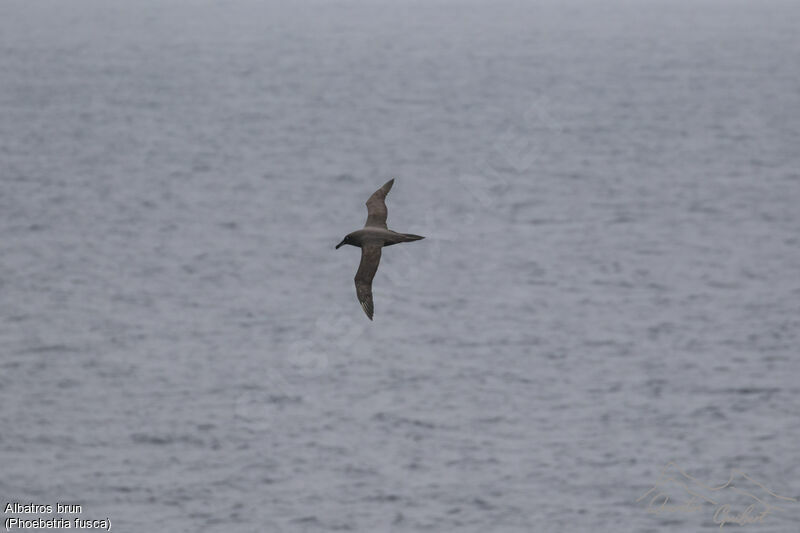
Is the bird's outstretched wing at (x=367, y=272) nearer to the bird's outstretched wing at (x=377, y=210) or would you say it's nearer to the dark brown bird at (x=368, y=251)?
the dark brown bird at (x=368, y=251)

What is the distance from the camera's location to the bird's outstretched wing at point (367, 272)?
23172 mm

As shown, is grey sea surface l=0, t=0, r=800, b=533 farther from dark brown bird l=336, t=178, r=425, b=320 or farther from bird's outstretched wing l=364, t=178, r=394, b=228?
dark brown bird l=336, t=178, r=425, b=320

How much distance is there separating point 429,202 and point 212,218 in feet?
90.9

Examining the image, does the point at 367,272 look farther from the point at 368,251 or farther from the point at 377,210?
the point at 377,210

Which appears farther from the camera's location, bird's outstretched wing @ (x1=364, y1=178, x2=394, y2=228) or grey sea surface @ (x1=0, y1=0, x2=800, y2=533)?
grey sea surface @ (x1=0, y1=0, x2=800, y2=533)

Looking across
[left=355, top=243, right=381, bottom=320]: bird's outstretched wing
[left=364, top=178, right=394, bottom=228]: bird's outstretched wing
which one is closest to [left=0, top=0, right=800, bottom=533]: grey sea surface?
[left=364, top=178, right=394, bottom=228]: bird's outstretched wing

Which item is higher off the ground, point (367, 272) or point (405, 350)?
point (367, 272)

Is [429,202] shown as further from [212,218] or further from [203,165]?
[203,165]

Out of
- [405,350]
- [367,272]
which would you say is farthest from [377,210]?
[405,350]

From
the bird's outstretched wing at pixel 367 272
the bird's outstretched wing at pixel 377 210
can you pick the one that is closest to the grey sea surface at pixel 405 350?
the bird's outstretched wing at pixel 377 210

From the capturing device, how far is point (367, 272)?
2316 cm

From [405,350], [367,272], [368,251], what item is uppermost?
[368,251]

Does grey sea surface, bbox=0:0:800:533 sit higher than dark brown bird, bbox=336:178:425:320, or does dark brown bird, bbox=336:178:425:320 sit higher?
dark brown bird, bbox=336:178:425:320

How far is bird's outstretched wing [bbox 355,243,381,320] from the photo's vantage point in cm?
2317
